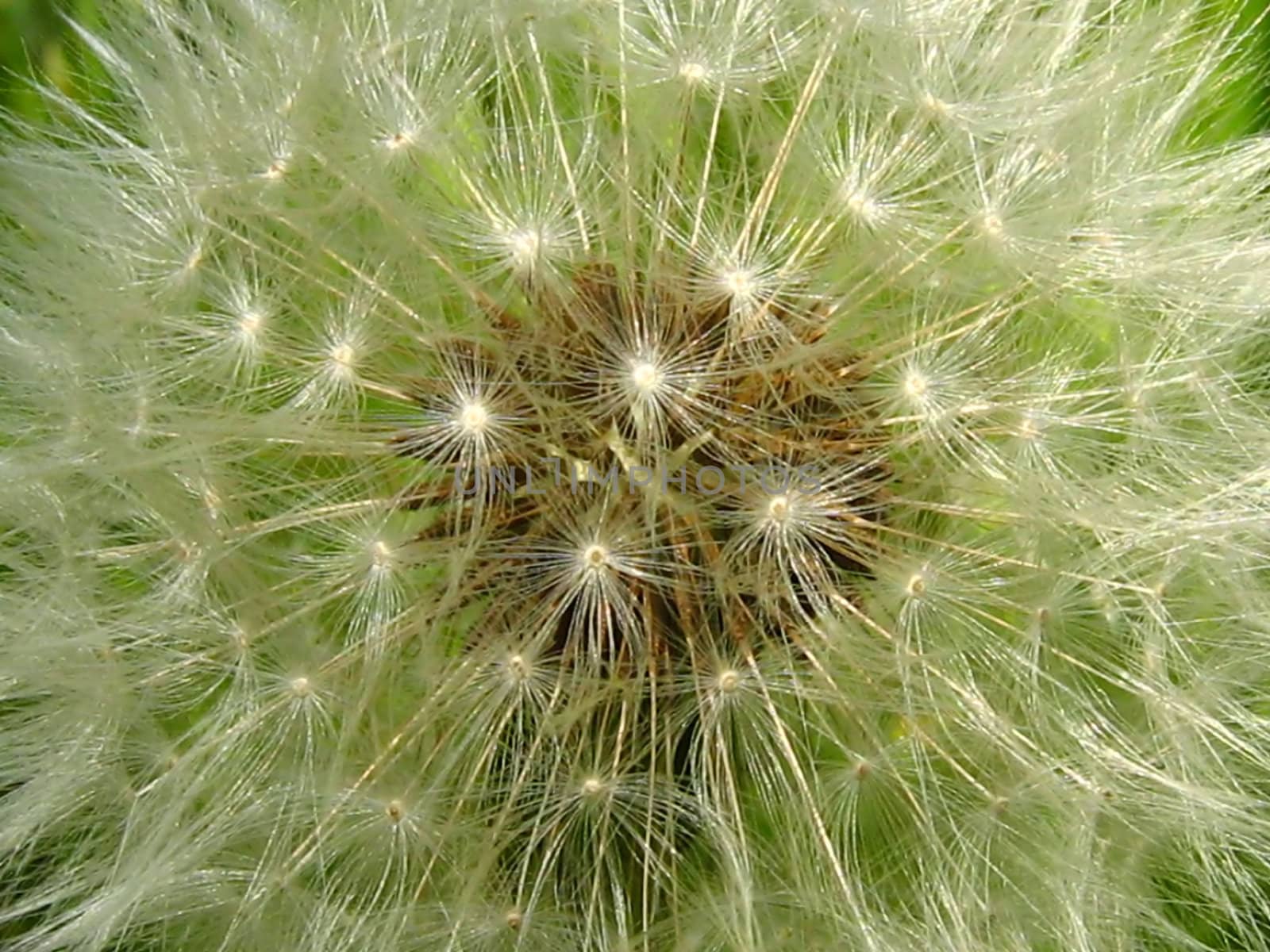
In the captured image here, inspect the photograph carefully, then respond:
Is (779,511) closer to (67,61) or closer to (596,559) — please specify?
(596,559)

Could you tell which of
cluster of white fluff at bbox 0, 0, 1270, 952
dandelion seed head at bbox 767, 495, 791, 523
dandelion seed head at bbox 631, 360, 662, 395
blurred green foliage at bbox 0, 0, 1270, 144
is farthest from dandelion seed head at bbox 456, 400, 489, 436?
blurred green foliage at bbox 0, 0, 1270, 144

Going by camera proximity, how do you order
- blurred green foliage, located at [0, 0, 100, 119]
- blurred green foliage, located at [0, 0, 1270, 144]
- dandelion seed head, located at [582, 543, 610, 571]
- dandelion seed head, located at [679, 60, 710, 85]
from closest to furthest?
dandelion seed head, located at [582, 543, 610, 571]
dandelion seed head, located at [679, 60, 710, 85]
blurred green foliage, located at [0, 0, 1270, 144]
blurred green foliage, located at [0, 0, 100, 119]

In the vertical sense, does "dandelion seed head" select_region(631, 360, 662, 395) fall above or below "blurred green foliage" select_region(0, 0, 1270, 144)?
below

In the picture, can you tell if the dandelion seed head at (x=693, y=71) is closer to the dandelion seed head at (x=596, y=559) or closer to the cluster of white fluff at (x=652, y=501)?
the cluster of white fluff at (x=652, y=501)

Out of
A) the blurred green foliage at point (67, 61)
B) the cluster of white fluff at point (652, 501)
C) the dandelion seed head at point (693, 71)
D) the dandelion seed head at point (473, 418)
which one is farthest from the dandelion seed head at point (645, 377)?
the blurred green foliage at point (67, 61)

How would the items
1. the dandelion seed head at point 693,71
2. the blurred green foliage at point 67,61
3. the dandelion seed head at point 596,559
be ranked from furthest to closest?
the blurred green foliage at point 67,61
the dandelion seed head at point 693,71
the dandelion seed head at point 596,559

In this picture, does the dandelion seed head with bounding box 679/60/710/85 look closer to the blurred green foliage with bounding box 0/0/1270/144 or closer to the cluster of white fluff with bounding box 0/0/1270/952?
the cluster of white fluff with bounding box 0/0/1270/952

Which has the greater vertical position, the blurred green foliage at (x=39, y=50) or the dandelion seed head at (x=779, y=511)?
the blurred green foliage at (x=39, y=50)

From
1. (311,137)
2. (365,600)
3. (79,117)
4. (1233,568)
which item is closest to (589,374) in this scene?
(365,600)

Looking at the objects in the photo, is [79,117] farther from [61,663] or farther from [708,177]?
[708,177]
